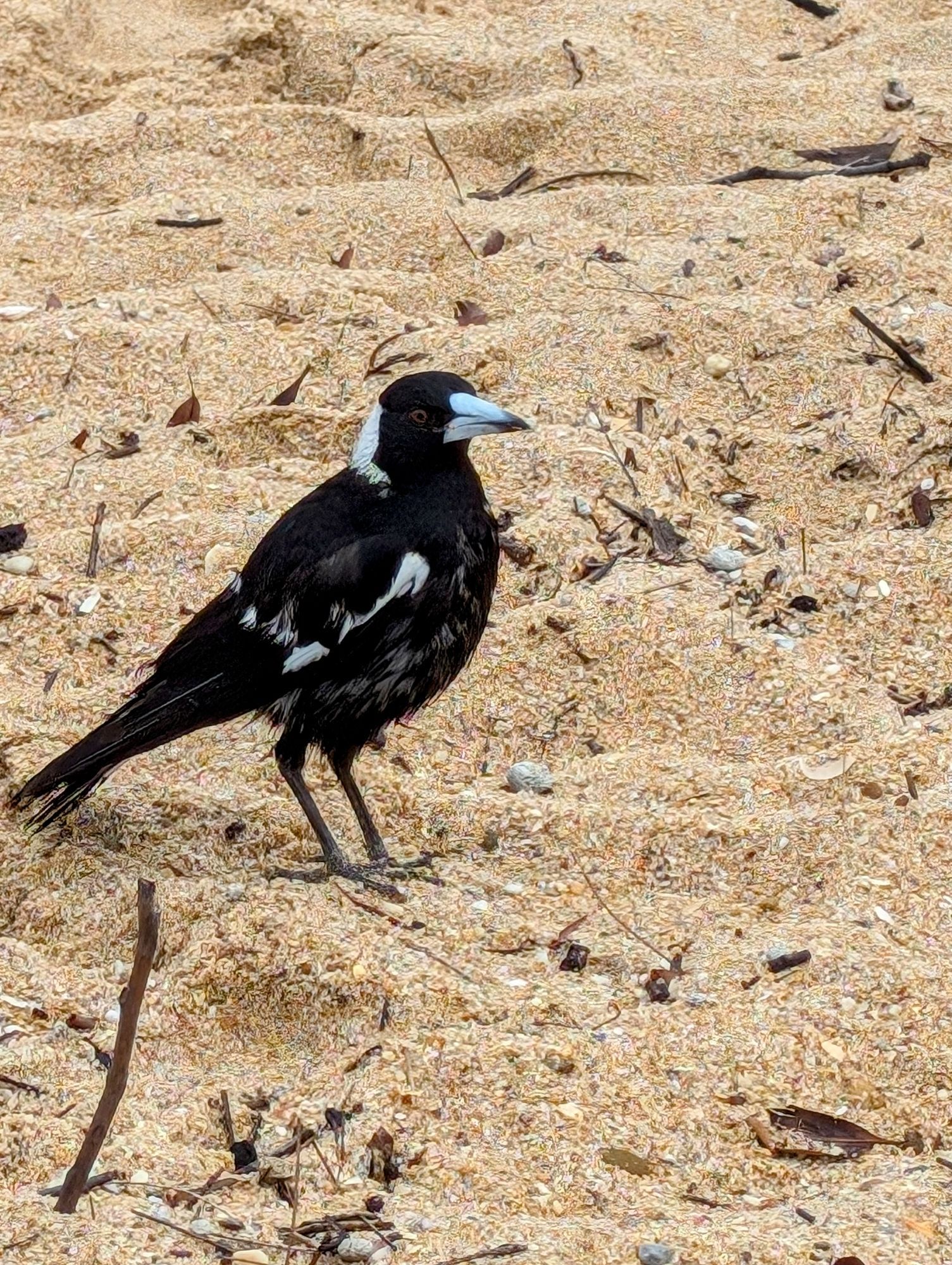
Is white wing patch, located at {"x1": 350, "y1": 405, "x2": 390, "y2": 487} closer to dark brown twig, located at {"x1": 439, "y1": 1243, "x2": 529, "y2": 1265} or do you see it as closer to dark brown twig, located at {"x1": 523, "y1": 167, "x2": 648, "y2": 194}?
dark brown twig, located at {"x1": 439, "y1": 1243, "x2": 529, "y2": 1265}

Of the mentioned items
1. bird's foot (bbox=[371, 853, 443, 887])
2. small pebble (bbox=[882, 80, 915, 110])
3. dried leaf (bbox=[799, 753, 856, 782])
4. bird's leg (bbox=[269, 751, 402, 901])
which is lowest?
bird's foot (bbox=[371, 853, 443, 887])

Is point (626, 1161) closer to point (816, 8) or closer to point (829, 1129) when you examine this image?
point (829, 1129)

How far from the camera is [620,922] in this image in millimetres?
3225

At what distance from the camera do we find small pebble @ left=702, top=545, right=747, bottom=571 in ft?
13.0

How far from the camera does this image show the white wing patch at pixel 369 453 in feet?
11.6

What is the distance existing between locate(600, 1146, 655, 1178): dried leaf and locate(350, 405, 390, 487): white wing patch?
139 cm

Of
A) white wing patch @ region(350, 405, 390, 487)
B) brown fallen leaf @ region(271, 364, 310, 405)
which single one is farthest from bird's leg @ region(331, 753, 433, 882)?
brown fallen leaf @ region(271, 364, 310, 405)

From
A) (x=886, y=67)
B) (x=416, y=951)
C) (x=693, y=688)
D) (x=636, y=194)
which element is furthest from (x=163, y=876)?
(x=886, y=67)

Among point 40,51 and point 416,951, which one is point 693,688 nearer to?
point 416,951

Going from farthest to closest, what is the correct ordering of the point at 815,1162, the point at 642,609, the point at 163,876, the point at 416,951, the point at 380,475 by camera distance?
1. the point at 642,609
2. the point at 380,475
3. the point at 163,876
4. the point at 416,951
5. the point at 815,1162

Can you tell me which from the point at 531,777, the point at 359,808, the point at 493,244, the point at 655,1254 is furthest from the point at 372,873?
the point at 493,244

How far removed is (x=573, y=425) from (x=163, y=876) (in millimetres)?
1558

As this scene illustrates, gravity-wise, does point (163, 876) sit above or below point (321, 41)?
below

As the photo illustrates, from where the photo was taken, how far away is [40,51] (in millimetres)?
5617
